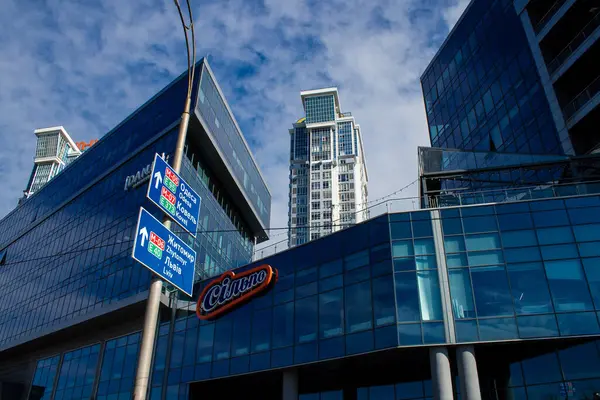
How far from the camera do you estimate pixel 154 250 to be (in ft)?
44.3

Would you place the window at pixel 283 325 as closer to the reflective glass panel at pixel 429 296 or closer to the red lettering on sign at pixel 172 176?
the reflective glass panel at pixel 429 296

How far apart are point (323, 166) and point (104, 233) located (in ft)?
317

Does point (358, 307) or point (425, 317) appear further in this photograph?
point (358, 307)

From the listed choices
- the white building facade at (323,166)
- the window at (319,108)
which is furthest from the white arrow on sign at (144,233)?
the window at (319,108)

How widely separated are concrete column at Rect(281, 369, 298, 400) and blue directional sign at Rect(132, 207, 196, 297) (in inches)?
672

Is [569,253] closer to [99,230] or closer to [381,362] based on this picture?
[381,362]

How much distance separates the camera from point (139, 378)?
11266mm

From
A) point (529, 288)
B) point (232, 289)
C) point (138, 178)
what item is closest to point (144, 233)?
point (529, 288)

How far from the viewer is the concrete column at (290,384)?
29781 millimetres

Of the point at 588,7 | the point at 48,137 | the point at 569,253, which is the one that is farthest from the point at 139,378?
the point at 48,137

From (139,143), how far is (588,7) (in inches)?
1514

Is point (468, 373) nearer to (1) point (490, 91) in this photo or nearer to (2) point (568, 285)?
(2) point (568, 285)

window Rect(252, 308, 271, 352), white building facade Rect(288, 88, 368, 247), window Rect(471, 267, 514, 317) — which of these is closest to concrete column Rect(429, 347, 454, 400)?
window Rect(471, 267, 514, 317)

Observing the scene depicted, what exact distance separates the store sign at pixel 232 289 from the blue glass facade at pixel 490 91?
2148 centimetres
